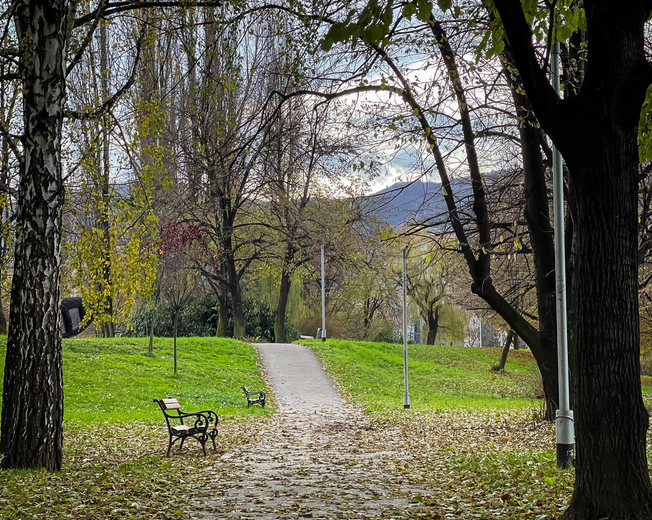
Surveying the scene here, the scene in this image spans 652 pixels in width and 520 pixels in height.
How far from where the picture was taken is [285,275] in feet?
121

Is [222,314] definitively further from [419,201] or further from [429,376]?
[419,201]

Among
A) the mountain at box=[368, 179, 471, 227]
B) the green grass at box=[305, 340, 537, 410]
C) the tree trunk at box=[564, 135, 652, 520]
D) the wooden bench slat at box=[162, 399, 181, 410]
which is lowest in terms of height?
the green grass at box=[305, 340, 537, 410]

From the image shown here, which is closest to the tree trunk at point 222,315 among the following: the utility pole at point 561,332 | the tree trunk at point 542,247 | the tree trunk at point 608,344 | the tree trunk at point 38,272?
the tree trunk at point 542,247

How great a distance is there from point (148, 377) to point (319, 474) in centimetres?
1428

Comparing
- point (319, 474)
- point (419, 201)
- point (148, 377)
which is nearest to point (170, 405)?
point (319, 474)

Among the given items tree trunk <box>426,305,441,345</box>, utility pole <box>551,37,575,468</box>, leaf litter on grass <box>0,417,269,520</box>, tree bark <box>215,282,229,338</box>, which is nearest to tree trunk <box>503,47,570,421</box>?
utility pole <box>551,37,575,468</box>

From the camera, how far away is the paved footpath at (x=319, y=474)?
7.14 meters

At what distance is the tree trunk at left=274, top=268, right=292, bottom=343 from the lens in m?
37.2

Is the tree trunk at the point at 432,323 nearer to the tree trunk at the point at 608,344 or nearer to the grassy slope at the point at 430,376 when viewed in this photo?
the grassy slope at the point at 430,376

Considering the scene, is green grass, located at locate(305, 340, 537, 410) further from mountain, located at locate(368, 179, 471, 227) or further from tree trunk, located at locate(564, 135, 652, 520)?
tree trunk, located at locate(564, 135, 652, 520)

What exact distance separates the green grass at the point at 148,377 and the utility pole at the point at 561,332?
1040 centimetres

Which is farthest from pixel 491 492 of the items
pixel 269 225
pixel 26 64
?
pixel 269 225

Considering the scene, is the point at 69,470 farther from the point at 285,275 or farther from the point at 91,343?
the point at 285,275

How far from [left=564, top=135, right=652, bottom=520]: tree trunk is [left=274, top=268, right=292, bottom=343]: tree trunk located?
31.5 meters
